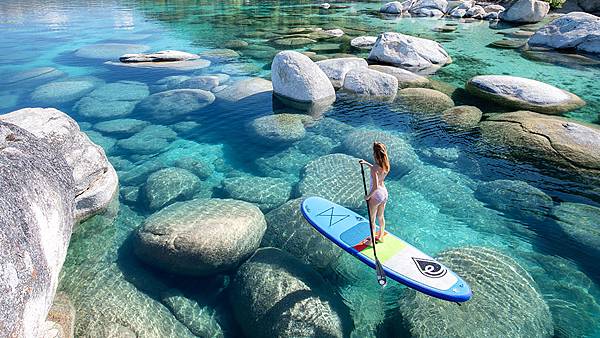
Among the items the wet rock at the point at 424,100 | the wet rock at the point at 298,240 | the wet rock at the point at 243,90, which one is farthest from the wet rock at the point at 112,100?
the wet rock at the point at 424,100

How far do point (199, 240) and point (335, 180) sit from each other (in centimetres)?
464

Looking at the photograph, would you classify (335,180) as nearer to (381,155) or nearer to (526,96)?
(381,155)

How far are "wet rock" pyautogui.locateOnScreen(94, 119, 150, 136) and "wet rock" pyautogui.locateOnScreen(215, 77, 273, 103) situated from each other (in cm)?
394

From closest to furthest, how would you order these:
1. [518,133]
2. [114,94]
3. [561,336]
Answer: [561,336] → [518,133] → [114,94]

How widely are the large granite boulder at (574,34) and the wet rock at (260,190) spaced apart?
80.0 feet

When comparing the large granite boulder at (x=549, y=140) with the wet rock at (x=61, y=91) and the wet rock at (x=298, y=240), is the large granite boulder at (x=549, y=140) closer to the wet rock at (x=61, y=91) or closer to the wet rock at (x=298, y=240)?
the wet rock at (x=298, y=240)

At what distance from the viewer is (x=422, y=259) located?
274 inches

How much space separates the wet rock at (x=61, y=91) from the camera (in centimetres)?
1670

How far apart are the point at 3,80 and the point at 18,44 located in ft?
41.4

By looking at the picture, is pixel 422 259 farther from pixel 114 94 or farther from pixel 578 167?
pixel 114 94

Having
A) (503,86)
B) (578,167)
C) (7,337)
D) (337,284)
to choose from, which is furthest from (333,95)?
(7,337)

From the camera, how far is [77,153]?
8.87 metres

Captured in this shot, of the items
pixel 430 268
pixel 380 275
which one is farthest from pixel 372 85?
pixel 380 275

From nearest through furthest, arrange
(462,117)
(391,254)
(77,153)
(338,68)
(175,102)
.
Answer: (391,254), (77,153), (462,117), (175,102), (338,68)
